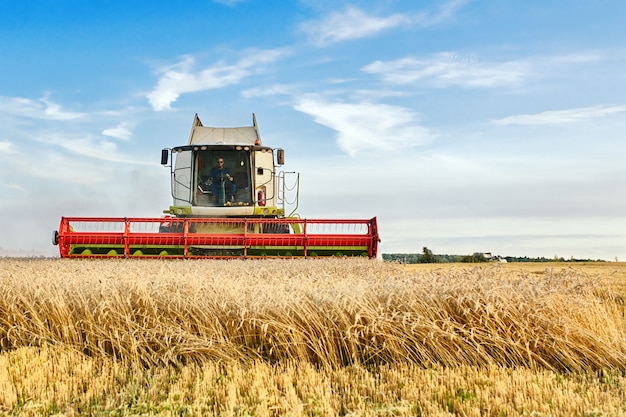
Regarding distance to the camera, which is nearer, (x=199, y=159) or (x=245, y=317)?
(x=245, y=317)

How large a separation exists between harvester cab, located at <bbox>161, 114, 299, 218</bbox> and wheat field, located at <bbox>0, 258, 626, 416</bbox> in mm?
8103

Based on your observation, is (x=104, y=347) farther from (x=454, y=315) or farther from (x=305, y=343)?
(x=454, y=315)

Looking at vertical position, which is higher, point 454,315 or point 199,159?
point 199,159

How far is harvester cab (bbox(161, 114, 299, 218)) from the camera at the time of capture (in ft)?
43.9

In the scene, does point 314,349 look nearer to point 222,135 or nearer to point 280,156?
point 280,156

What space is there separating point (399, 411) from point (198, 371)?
1.44 m

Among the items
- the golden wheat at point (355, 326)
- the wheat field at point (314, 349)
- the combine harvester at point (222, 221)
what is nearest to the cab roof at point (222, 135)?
the combine harvester at point (222, 221)

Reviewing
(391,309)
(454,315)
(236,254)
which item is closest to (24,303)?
(391,309)

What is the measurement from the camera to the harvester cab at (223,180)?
13375 millimetres

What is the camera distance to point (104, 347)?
4707 millimetres

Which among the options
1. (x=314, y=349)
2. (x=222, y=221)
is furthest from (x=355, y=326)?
(x=222, y=221)

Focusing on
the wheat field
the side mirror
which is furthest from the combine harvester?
the wheat field

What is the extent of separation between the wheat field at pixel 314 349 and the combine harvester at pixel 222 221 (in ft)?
22.2

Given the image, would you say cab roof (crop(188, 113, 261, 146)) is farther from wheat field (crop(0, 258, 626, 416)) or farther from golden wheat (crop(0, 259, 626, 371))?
golden wheat (crop(0, 259, 626, 371))
